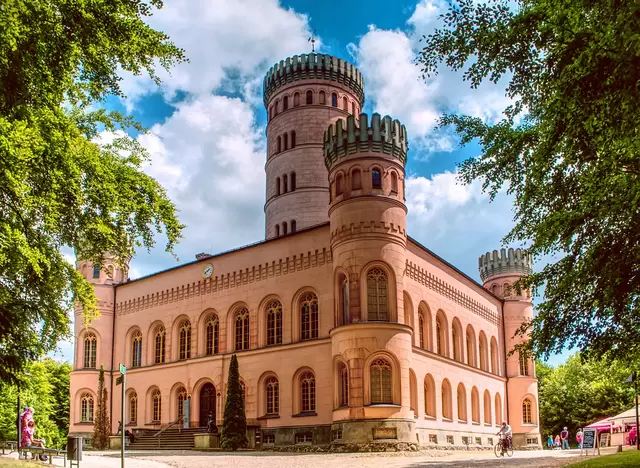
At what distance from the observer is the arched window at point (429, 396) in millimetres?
35978

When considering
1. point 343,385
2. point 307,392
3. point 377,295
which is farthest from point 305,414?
point 377,295

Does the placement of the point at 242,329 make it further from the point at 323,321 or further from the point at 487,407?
the point at 487,407

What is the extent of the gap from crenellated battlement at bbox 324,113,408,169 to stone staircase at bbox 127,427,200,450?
14995 millimetres

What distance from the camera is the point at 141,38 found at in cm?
1628

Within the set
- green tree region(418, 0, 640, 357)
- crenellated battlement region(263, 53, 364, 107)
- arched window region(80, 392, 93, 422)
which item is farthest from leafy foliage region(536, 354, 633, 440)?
green tree region(418, 0, 640, 357)

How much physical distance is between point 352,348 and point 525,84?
56.0 feet

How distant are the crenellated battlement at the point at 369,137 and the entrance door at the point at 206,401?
13.7m

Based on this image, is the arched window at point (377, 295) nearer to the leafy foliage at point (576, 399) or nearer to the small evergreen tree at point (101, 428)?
the small evergreen tree at point (101, 428)

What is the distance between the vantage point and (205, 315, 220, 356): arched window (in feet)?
128

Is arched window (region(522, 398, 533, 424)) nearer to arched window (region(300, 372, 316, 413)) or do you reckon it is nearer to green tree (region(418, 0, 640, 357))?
arched window (region(300, 372, 316, 413))

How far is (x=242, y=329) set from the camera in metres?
38.1

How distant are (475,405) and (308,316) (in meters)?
13.2

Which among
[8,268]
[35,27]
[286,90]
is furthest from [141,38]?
[286,90]

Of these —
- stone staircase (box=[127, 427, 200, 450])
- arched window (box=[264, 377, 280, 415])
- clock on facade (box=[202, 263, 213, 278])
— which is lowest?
stone staircase (box=[127, 427, 200, 450])
